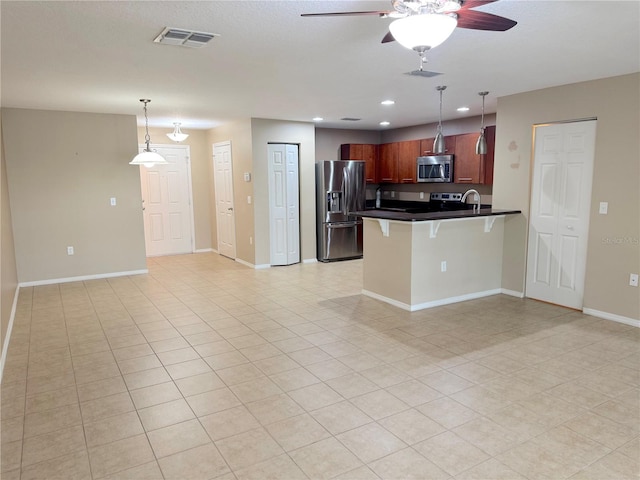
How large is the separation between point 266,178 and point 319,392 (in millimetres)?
4559

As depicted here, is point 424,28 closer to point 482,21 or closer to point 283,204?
point 482,21

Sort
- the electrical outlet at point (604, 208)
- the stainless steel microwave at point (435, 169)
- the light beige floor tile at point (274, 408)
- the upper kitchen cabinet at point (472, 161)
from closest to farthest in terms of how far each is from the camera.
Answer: the light beige floor tile at point (274, 408)
the electrical outlet at point (604, 208)
the upper kitchen cabinet at point (472, 161)
the stainless steel microwave at point (435, 169)

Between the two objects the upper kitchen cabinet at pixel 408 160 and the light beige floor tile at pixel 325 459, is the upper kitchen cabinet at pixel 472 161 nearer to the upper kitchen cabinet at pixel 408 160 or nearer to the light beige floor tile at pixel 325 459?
the upper kitchen cabinet at pixel 408 160

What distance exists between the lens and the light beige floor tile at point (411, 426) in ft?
7.73

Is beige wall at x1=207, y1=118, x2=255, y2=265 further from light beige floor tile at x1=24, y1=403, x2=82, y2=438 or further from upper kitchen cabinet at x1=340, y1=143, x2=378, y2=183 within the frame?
light beige floor tile at x1=24, y1=403, x2=82, y2=438

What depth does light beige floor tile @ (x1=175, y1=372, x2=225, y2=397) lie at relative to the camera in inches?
114

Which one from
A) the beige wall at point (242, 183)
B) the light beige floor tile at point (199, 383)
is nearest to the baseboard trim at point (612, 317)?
the light beige floor tile at point (199, 383)

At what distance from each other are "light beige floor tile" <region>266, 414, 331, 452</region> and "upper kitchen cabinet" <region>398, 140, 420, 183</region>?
19.3 feet

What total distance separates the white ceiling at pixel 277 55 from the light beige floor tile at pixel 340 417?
2.37 m

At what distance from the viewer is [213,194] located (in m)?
8.31

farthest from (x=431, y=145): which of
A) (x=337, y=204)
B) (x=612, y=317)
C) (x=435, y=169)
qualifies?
(x=612, y=317)

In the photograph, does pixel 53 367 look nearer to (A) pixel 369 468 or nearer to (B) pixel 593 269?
(A) pixel 369 468

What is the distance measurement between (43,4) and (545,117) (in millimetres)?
4595

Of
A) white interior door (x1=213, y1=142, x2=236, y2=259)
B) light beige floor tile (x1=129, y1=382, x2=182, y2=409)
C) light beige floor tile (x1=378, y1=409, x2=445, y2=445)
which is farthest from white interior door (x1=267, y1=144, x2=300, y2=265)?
light beige floor tile (x1=378, y1=409, x2=445, y2=445)
